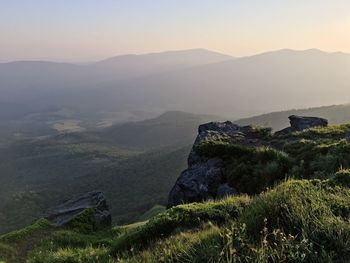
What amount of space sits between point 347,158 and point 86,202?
55.6 ft

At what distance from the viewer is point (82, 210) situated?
24.8m

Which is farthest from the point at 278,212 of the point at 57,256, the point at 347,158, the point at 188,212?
the point at 347,158

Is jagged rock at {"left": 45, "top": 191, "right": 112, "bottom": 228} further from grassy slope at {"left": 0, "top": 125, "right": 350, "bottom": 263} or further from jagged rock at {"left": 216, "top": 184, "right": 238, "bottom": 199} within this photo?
grassy slope at {"left": 0, "top": 125, "right": 350, "bottom": 263}

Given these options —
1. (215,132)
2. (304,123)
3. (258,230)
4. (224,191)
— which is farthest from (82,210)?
(258,230)

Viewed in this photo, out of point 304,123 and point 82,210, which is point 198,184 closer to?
point 82,210

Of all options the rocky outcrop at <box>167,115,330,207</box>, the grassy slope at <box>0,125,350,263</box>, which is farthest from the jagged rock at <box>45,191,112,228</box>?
the grassy slope at <box>0,125,350,263</box>

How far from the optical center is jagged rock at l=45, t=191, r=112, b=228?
77.2 ft

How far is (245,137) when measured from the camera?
2456 centimetres

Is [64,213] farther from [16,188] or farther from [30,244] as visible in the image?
[16,188]

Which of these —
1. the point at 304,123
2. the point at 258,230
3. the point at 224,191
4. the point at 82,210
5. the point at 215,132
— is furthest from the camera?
the point at 304,123

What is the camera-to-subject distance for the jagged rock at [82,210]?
23516 millimetres

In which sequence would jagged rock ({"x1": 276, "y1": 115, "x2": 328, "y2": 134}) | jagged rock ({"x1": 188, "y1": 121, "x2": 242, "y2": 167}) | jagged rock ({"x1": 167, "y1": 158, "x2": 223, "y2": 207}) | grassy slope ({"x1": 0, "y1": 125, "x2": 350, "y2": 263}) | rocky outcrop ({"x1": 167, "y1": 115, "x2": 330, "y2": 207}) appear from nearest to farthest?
grassy slope ({"x1": 0, "y1": 125, "x2": 350, "y2": 263}) < rocky outcrop ({"x1": 167, "y1": 115, "x2": 330, "y2": 207}) < jagged rock ({"x1": 167, "y1": 158, "x2": 223, "y2": 207}) < jagged rock ({"x1": 188, "y1": 121, "x2": 242, "y2": 167}) < jagged rock ({"x1": 276, "y1": 115, "x2": 328, "y2": 134})

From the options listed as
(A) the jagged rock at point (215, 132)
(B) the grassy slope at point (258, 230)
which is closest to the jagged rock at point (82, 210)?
(A) the jagged rock at point (215, 132)

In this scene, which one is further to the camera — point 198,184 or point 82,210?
point 82,210
